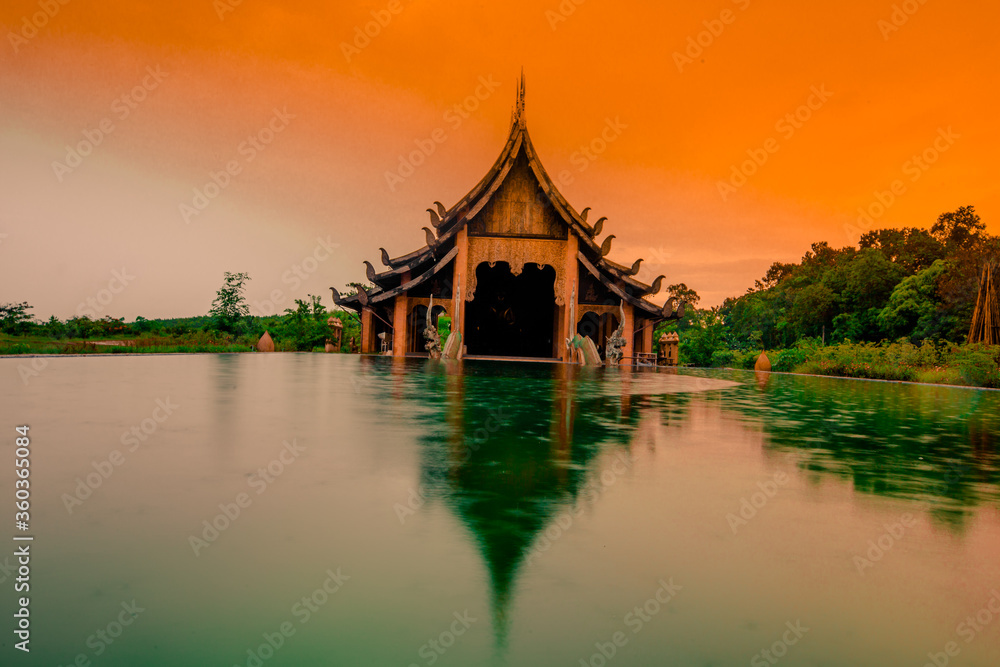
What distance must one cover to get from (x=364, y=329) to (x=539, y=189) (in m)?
9.20

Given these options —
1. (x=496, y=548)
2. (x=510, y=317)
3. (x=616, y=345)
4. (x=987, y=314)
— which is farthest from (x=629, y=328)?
(x=496, y=548)

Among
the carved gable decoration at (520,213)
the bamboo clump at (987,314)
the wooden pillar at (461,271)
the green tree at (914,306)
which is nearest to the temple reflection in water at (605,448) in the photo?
the wooden pillar at (461,271)

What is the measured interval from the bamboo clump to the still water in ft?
70.4

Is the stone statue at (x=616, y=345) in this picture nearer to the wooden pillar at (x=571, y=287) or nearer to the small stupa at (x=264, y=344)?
the wooden pillar at (x=571, y=287)

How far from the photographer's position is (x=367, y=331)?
26.5 metres

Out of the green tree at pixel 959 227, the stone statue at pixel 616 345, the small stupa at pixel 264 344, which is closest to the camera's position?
the stone statue at pixel 616 345

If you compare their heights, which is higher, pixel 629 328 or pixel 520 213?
pixel 520 213

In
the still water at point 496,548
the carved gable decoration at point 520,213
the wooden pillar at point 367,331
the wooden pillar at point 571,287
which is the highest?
the carved gable decoration at point 520,213

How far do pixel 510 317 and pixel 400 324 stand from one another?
23.2ft

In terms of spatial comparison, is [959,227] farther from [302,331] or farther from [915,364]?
[302,331]

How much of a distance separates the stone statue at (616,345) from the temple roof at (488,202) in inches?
40.9

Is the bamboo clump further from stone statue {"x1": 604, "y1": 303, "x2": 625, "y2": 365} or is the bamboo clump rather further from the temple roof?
stone statue {"x1": 604, "y1": 303, "x2": 625, "y2": 365}

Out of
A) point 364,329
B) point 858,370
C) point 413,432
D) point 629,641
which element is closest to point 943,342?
point 858,370

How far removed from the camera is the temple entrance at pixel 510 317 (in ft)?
96.7
